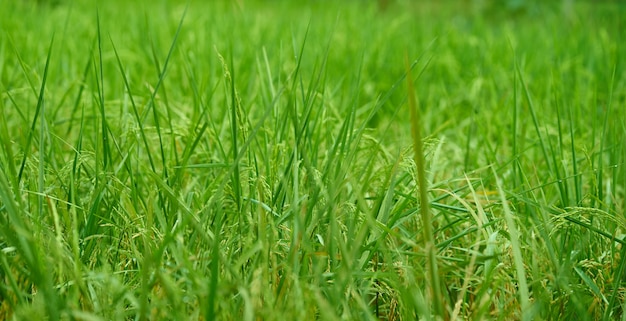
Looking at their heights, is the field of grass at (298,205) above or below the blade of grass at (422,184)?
below

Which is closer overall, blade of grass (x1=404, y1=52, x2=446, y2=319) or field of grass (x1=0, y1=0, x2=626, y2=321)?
blade of grass (x1=404, y1=52, x2=446, y2=319)

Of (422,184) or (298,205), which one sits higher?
(422,184)

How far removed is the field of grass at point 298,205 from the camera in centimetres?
86

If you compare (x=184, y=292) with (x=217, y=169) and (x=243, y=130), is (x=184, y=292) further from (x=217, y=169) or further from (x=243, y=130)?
(x=217, y=169)

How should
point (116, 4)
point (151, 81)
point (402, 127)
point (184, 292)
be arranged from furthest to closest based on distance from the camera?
point (116, 4), point (151, 81), point (402, 127), point (184, 292)

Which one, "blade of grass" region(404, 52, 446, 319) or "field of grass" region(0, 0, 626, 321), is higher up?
"blade of grass" region(404, 52, 446, 319)

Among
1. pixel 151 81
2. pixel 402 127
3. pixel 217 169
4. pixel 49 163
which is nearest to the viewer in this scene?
pixel 49 163

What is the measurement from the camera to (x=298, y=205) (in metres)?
1.09

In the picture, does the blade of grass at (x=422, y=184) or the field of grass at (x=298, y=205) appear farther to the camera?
the field of grass at (x=298, y=205)

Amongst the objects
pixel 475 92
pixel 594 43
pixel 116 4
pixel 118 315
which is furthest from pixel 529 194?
pixel 116 4

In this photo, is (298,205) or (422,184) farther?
(298,205)

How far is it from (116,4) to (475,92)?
2652 mm

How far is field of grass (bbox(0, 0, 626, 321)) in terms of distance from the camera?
2.82 ft

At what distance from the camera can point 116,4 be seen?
4160 mm
